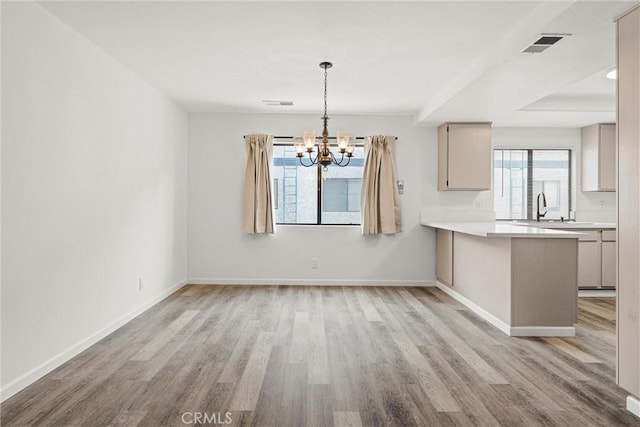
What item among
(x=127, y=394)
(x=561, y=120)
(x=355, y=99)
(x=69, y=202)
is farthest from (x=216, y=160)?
(x=561, y=120)

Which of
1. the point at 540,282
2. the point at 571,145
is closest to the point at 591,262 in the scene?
the point at 571,145

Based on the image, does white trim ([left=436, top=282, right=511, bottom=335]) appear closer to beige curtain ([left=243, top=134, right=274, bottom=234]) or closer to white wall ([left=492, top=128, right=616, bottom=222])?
white wall ([left=492, top=128, right=616, bottom=222])

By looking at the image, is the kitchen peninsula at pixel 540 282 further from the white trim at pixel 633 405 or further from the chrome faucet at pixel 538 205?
the chrome faucet at pixel 538 205

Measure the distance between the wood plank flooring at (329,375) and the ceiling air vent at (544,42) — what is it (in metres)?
2.28

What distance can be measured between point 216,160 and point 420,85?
3021 mm

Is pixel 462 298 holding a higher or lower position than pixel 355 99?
lower

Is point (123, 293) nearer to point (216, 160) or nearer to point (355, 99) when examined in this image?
point (216, 160)

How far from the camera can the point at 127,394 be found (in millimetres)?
2525

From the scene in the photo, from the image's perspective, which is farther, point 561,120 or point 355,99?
point 561,120

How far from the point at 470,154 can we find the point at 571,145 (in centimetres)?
179

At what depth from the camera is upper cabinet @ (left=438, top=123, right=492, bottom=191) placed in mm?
5613

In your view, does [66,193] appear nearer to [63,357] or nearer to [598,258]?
[63,357]

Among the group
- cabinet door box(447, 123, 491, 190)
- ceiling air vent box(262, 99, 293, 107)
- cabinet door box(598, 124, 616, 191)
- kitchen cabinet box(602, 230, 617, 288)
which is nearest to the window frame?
cabinet door box(598, 124, 616, 191)

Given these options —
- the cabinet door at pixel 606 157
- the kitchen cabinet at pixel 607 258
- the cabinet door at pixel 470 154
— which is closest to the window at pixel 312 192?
the cabinet door at pixel 470 154
